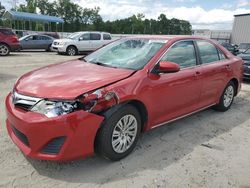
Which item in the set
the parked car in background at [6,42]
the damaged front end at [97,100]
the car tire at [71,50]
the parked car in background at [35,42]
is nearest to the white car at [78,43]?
the car tire at [71,50]

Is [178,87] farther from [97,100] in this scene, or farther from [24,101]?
[24,101]

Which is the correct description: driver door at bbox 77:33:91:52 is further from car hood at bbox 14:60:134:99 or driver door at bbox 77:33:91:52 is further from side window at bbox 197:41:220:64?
car hood at bbox 14:60:134:99

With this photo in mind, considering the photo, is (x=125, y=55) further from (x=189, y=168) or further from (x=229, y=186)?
(x=229, y=186)

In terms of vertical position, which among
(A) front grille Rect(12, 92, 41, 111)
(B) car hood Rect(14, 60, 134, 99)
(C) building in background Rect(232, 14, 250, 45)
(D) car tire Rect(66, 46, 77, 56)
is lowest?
(D) car tire Rect(66, 46, 77, 56)

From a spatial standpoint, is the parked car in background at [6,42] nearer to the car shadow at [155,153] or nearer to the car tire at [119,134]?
the car shadow at [155,153]

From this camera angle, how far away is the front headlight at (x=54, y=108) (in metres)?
2.95

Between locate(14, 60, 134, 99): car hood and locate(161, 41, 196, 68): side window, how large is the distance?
32.3 inches

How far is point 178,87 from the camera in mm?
4199

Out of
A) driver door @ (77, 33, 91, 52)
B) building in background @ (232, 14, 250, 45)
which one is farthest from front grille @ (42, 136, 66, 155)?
building in background @ (232, 14, 250, 45)

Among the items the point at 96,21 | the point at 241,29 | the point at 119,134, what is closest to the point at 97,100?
the point at 119,134

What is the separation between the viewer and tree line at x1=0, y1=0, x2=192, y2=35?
226 ft

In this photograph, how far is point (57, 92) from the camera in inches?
121

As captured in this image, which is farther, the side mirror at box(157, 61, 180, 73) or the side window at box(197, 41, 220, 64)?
the side window at box(197, 41, 220, 64)

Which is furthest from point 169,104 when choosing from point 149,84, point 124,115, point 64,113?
point 64,113
